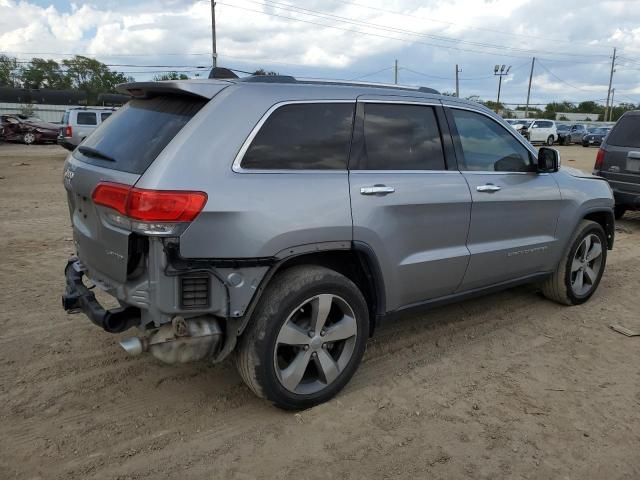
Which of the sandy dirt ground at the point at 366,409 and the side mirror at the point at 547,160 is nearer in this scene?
the sandy dirt ground at the point at 366,409

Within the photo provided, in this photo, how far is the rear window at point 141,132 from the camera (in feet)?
9.54

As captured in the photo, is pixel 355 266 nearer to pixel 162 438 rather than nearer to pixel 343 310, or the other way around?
pixel 343 310

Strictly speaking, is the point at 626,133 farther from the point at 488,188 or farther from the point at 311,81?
the point at 311,81

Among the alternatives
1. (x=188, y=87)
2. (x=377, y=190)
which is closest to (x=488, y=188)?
(x=377, y=190)

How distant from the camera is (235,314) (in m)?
2.85

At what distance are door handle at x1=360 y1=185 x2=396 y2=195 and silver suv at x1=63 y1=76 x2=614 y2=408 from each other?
1 centimetres

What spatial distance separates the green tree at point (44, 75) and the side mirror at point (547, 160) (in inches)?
3353

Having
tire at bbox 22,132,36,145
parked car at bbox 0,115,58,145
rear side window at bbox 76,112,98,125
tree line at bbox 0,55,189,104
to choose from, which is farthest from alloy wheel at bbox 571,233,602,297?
tree line at bbox 0,55,189,104

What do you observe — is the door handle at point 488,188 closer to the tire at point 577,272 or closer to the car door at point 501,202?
the car door at point 501,202

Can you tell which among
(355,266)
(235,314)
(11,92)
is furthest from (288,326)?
(11,92)

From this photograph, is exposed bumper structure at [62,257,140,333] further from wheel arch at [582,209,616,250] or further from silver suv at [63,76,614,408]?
wheel arch at [582,209,616,250]

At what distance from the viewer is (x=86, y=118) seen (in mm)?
19641

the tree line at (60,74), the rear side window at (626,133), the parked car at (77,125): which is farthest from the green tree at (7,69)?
the rear side window at (626,133)

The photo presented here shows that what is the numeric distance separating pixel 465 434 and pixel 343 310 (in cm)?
97
